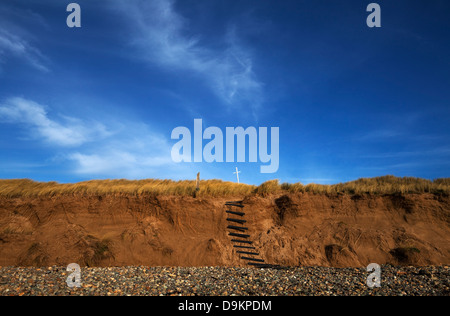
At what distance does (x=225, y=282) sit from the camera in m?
11.2

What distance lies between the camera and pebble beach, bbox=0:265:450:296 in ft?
33.1

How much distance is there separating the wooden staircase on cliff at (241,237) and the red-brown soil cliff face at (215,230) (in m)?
0.31

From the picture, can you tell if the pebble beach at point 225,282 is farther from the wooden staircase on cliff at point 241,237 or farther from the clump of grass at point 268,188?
the clump of grass at point 268,188

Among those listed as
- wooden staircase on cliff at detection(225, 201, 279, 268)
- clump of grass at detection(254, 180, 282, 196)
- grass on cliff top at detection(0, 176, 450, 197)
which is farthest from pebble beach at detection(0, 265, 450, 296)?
clump of grass at detection(254, 180, 282, 196)

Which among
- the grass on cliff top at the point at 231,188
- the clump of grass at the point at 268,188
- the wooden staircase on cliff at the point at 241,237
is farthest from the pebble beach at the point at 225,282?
the clump of grass at the point at 268,188

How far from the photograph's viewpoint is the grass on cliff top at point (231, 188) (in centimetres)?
1718

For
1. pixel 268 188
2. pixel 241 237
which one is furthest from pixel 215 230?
pixel 268 188

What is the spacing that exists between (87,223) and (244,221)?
973cm

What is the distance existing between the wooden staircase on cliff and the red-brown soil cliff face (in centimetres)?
31

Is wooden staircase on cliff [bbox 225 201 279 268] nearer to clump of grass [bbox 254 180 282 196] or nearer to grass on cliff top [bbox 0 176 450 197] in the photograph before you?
grass on cliff top [bbox 0 176 450 197]

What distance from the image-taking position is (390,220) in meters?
16.2

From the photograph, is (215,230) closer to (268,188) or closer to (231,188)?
(231,188)
